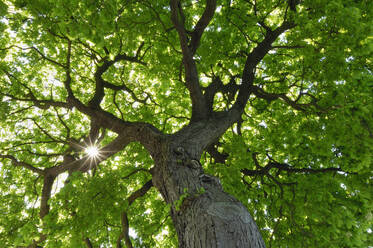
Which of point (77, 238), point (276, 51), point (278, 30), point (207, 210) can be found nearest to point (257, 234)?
point (207, 210)

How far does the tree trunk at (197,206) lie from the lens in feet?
7.05

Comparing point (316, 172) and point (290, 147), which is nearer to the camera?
point (316, 172)

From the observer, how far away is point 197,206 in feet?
8.75

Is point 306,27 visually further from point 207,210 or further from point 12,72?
point 12,72

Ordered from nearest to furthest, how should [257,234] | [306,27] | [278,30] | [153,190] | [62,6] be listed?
[257,234] → [62,6] → [306,27] → [278,30] → [153,190]

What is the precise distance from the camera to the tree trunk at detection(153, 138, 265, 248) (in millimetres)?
2148

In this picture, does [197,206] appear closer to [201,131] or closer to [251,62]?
[201,131]

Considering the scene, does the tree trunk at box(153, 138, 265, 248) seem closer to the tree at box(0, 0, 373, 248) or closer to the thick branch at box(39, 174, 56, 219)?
the tree at box(0, 0, 373, 248)

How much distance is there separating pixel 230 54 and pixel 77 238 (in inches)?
252

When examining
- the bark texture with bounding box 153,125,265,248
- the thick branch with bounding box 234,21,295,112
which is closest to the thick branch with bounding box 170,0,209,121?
the bark texture with bounding box 153,125,265,248

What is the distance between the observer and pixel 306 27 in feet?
13.2

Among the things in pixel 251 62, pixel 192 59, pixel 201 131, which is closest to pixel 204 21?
pixel 192 59

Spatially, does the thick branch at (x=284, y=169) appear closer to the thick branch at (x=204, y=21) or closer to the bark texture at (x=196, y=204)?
the bark texture at (x=196, y=204)

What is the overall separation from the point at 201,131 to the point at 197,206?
219cm
